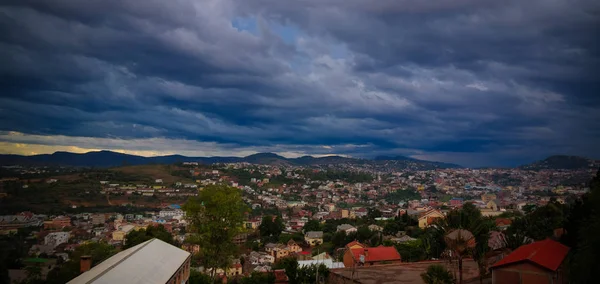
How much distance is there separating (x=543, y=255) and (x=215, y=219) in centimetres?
1499

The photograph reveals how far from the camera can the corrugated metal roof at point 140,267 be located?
12648mm

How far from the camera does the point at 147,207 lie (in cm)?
10031

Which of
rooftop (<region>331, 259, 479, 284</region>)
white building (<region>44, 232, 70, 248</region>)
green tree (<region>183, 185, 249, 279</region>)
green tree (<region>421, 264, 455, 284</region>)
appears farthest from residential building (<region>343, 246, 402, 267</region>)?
white building (<region>44, 232, 70, 248</region>)

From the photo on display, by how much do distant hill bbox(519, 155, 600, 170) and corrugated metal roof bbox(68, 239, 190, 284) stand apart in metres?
131

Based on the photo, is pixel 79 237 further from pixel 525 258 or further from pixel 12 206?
pixel 525 258

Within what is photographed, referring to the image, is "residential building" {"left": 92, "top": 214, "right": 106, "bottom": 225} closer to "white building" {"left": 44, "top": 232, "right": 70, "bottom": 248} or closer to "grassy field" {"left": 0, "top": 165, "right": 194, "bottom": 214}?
"grassy field" {"left": 0, "top": 165, "right": 194, "bottom": 214}

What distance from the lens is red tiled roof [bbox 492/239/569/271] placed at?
15.9 meters

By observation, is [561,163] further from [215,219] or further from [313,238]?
[215,219]

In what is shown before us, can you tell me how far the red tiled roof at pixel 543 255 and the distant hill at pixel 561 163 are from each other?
123411 mm

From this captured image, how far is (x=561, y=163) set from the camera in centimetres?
14850

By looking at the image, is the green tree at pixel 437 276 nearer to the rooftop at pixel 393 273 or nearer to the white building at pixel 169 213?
the rooftop at pixel 393 273

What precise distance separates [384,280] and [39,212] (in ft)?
242

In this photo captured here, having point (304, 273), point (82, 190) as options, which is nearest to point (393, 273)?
point (304, 273)

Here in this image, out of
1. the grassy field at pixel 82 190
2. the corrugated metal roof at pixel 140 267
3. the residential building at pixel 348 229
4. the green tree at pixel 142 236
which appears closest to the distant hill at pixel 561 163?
the residential building at pixel 348 229
